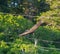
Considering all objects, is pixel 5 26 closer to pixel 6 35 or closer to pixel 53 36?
pixel 6 35

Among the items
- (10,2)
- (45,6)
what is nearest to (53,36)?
(45,6)

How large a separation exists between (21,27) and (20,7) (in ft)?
9.83

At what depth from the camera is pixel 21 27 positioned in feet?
29.9

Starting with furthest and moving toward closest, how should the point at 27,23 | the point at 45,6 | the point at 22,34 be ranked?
the point at 45,6
the point at 27,23
the point at 22,34

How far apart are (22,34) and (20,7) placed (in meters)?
3.50

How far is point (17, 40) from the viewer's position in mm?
8266

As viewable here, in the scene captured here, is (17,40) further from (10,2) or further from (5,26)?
(10,2)

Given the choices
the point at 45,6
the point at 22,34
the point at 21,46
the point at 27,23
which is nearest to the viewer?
the point at 21,46

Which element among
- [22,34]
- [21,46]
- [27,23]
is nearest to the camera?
[21,46]

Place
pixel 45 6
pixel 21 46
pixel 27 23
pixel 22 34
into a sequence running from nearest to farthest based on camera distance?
pixel 21 46
pixel 22 34
pixel 27 23
pixel 45 6

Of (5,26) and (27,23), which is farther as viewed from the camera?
(27,23)

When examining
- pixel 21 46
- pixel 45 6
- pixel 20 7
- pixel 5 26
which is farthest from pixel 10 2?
pixel 21 46

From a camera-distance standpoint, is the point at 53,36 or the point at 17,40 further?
the point at 53,36

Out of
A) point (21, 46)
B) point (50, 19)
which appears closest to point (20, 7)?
point (50, 19)
